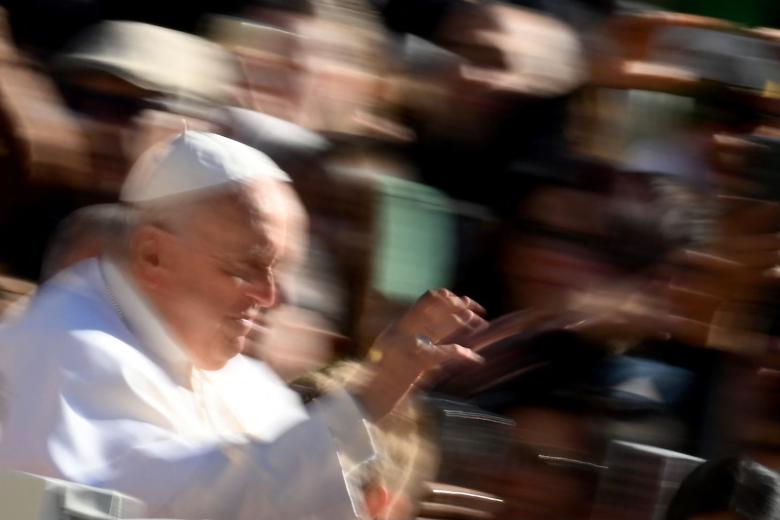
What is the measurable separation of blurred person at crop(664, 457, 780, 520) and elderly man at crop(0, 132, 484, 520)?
554 mm

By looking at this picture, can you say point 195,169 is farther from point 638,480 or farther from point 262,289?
point 638,480

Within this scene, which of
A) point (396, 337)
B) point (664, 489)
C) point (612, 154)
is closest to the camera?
point (396, 337)

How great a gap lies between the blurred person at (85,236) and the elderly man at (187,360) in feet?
0.19

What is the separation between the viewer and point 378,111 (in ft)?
12.9

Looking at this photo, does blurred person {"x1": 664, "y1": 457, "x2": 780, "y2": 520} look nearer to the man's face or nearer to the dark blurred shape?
the dark blurred shape

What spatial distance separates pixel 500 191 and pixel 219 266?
1257mm

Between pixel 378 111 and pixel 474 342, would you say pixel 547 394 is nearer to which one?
pixel 474 342

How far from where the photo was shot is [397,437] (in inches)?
112

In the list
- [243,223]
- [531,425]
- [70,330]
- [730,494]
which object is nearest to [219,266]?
[243,223]

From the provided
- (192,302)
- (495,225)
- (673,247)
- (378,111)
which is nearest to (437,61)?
(378,111)

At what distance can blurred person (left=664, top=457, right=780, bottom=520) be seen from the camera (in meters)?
2.92

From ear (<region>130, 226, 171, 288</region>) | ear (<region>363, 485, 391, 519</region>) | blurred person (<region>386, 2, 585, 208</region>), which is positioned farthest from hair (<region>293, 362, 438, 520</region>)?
blurred person (<region>386, 2, 585, 208</region>)

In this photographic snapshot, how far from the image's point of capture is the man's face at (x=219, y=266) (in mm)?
2656

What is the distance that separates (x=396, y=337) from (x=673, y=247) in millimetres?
1289
